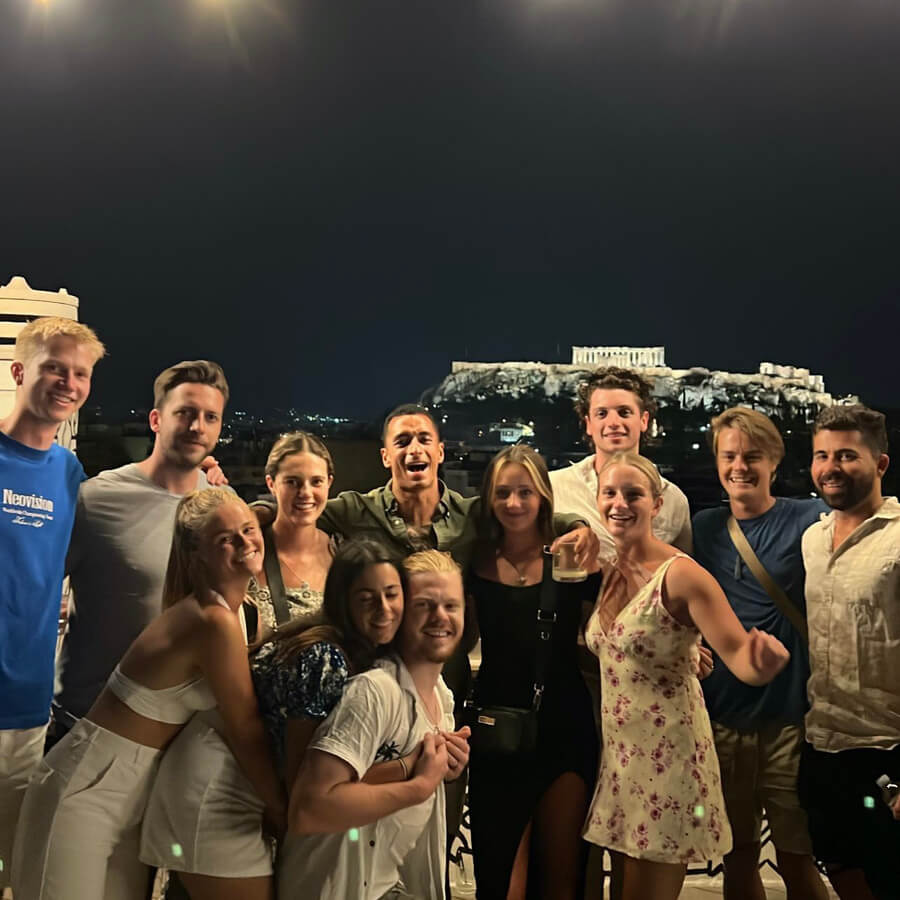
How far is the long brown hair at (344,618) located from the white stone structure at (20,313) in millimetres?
1156

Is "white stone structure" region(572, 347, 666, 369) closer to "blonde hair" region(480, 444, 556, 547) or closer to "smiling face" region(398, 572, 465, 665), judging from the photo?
"blonde hair" region(480, 444, 556, 547)

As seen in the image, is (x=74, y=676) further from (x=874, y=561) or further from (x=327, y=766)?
(x=874, y=561)

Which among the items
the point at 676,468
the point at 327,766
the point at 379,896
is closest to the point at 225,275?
the point at 676,468

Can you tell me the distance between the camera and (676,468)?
341cm

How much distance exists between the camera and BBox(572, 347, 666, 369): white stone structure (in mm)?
4031

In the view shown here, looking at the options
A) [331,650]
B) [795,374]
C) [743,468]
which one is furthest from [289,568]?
[795,374]

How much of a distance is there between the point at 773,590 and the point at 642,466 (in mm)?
694

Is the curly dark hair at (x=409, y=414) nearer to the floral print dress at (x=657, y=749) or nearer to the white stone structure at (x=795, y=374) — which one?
the floral print dress at (x=657, y=749)

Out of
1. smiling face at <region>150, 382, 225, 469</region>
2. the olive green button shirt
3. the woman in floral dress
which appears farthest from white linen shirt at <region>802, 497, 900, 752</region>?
smiling face at <region>150, 382, 225, 469</region>

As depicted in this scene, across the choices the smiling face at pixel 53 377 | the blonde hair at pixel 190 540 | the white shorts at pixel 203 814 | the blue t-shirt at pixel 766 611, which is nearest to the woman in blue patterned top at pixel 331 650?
the white shorts at pixel 203 814

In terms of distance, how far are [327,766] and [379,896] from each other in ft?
1.57

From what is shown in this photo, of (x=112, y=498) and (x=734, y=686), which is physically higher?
(x=112, y=498)

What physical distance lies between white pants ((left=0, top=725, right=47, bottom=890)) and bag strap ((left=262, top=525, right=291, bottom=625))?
2.89ft

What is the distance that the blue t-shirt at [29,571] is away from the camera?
2879mm
